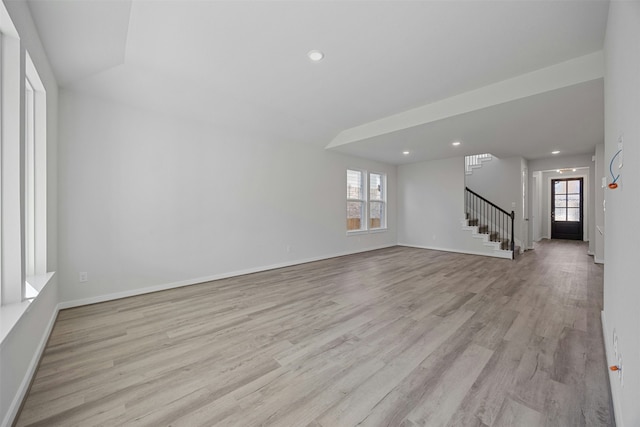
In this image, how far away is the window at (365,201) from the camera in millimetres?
6621

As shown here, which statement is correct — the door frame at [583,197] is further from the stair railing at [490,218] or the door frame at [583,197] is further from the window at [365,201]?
the window at [365,201]

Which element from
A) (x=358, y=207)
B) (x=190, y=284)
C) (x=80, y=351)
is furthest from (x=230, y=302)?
(x=358, y=207)

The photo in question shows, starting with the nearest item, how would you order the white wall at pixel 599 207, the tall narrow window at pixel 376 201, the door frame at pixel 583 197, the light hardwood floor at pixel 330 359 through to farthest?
the light hardwood floor at pixel 330 359, the white wall at pixel 599 207, the tall narrow window at pixel 376 201, the door frame at pixel 583 197

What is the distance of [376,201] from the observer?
23.9ft

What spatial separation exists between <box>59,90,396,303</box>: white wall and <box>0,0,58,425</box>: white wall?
240 millimetres

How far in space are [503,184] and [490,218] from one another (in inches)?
38.4

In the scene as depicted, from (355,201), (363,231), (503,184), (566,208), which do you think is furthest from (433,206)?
(566,208)

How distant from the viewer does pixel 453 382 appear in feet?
5.51

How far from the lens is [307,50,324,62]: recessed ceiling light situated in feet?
8.44

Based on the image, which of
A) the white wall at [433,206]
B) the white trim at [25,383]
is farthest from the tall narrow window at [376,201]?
the white trim at [25,383]

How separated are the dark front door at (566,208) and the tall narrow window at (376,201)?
6935mm

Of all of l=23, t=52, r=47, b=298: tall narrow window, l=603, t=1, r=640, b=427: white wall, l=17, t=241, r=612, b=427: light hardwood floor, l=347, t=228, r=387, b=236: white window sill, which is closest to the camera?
l=603, t=1, r=640, b=427: white wall

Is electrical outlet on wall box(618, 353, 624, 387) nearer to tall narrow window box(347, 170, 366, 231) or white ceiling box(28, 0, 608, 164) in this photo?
white ceiling box(28, 0, 608, 164)

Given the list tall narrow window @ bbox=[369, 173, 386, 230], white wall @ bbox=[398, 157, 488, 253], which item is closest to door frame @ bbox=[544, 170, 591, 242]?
white wall @ bbox=[398, 157, 488, 253]
